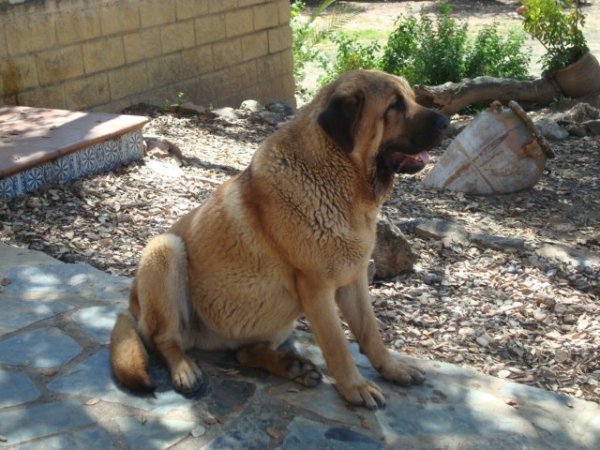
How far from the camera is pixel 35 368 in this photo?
12.9 ft

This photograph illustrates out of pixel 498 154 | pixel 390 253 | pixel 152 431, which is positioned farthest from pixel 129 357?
pixel 498 154

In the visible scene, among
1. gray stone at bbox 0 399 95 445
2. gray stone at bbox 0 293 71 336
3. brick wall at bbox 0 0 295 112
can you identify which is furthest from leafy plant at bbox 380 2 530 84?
gray stone at bbox 0 399 95 445

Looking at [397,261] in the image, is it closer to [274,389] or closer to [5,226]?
[274,389]

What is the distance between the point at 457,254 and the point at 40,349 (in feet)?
11.6

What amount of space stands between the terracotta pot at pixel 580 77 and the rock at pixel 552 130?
1.56m

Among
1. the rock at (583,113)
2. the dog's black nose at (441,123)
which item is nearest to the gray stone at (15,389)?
the dog's black nose at (441,123)

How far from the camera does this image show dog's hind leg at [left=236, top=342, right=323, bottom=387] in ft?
13.2

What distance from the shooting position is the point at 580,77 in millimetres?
11617

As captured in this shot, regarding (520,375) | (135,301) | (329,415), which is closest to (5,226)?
(135,301)

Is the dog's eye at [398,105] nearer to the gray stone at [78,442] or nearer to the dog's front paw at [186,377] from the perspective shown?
the dog's front paw at [186,377]

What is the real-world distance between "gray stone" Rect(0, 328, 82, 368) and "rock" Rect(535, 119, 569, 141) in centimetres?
762

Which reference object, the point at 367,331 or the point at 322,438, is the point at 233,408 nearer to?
the point at 322,438

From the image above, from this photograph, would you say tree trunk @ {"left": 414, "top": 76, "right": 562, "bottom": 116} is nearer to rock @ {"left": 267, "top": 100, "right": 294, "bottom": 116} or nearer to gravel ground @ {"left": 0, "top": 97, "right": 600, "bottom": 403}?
rock @ {"left": 267, "top": 100, "right": 294, "bottom": 116}

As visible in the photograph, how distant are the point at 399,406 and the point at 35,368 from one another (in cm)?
184
